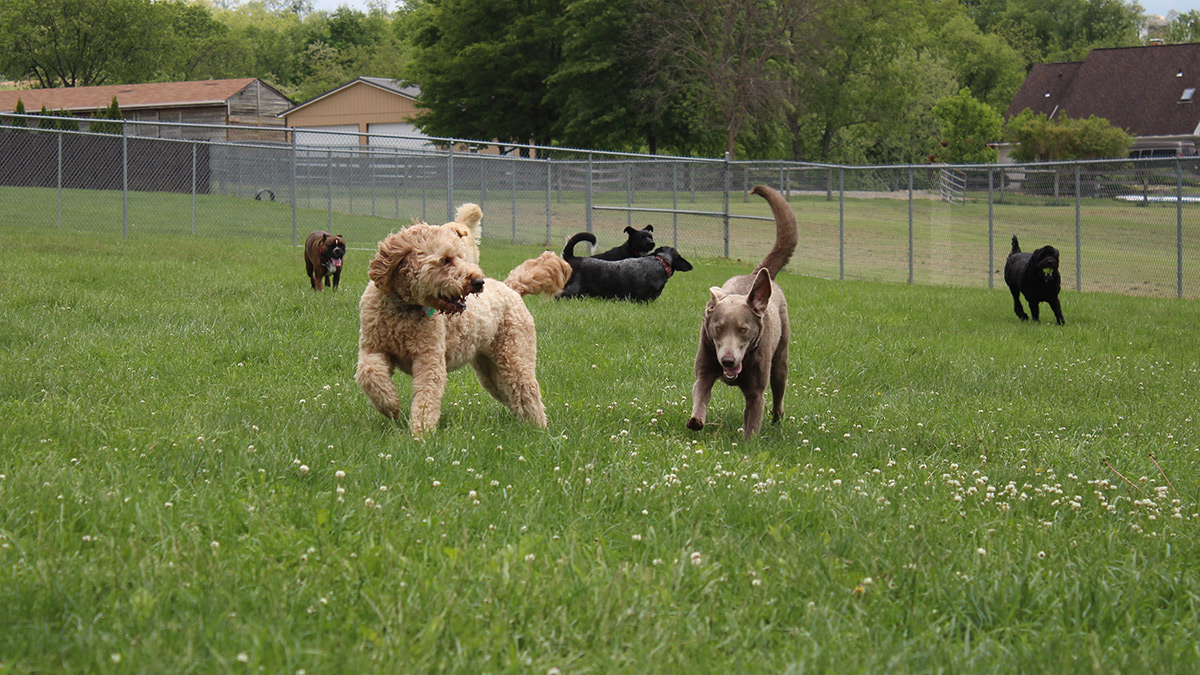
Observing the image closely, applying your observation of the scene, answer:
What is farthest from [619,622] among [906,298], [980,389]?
[906,298]

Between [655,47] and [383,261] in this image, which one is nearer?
[383,261]

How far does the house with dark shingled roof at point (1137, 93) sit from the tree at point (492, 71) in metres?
28.8

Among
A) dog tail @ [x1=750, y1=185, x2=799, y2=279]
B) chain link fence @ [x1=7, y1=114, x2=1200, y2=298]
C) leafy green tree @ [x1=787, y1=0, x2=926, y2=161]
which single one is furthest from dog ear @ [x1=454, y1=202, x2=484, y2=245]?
leafy green tree @ [x1=787, y1=0, x2=926, y2=161]

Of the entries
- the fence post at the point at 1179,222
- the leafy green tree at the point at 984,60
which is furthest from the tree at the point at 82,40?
the fence post at the point at 1179,222

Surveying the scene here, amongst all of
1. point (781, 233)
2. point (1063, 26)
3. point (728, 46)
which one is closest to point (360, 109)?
point (728, 46)

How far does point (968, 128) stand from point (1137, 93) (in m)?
12.3

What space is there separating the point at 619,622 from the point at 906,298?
12547mm

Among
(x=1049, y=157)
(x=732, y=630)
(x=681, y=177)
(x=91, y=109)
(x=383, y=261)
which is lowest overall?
(x=732, y=630)

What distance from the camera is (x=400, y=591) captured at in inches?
107

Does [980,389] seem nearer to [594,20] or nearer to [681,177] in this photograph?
[681,177]

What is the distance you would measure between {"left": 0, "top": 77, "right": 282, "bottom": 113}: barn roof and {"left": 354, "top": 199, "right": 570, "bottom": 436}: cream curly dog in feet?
173

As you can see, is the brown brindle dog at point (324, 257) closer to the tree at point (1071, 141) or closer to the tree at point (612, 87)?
the tree at point (612, 87)

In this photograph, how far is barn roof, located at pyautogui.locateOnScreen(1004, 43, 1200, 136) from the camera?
52.8 metres

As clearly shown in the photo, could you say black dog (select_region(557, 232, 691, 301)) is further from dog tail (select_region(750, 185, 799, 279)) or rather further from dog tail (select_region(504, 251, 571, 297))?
dog tail (select_region(504, 251, 571, 297))
